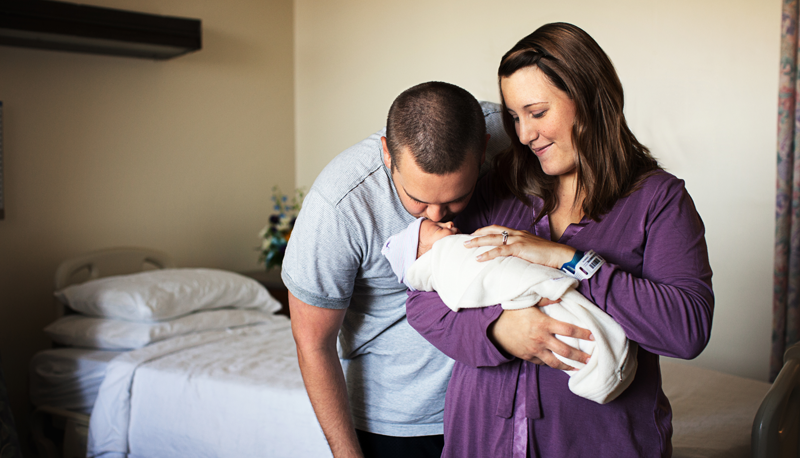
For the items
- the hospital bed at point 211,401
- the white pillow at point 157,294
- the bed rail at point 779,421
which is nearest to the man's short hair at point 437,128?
the bed rail at point 779,421

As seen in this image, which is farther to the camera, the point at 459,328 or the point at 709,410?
the point at 709,410

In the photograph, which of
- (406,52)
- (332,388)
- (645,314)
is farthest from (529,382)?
(406,52)

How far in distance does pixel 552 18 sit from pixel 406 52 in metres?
1.01

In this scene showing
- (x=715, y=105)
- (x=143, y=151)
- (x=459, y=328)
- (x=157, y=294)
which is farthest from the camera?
(x=143, y=151)

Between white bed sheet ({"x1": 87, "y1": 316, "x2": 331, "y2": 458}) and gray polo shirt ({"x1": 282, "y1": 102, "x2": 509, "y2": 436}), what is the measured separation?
0.62 meters

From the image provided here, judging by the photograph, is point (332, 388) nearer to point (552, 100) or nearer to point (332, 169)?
point (332, 169)

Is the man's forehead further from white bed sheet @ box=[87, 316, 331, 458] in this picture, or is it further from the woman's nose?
white bed sheet @ box=[87, 316, 331, 458]

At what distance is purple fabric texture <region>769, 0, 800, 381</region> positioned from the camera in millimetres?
2146

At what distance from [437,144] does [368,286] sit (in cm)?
45

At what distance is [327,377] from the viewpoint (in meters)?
1.46

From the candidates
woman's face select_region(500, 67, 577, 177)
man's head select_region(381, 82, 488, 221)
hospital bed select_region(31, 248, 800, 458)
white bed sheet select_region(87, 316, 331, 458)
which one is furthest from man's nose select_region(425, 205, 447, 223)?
white bed sheet select_region(87, 316, 331, 458)

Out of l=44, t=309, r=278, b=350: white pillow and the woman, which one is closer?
the woman

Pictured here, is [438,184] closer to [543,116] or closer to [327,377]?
[543,116]

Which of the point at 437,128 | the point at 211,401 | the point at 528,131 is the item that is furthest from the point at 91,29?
the point at 528,131
